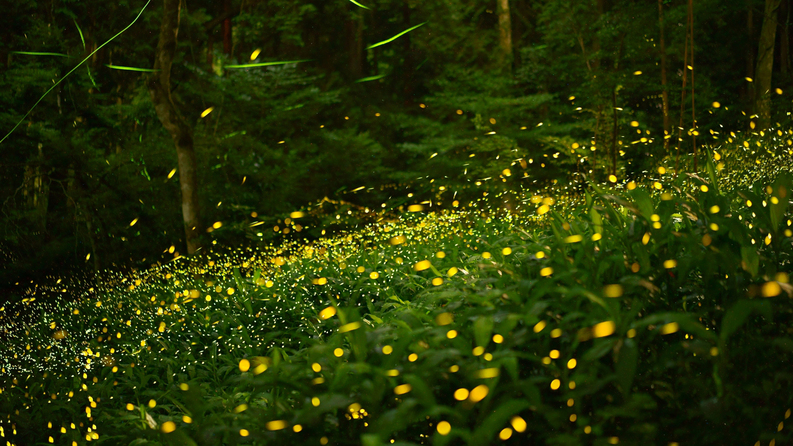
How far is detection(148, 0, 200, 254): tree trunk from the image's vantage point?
6.21 metres

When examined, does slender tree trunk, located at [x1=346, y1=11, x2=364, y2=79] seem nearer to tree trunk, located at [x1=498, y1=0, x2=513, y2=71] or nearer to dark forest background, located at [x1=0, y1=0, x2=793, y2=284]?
dark forest background, located at [x1=0, y1=0, x2=793, y2=284]

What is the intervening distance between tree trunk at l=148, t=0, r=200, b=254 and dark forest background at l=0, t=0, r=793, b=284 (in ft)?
0.06

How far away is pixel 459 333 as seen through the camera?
1787mm

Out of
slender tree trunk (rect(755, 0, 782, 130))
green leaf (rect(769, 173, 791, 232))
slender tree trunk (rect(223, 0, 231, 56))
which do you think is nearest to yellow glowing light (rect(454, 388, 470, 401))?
green leaf (rect(769, 173, 791, 232))

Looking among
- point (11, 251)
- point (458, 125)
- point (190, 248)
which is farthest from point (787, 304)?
point (458, 125)

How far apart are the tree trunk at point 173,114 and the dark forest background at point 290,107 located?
2 centimetres

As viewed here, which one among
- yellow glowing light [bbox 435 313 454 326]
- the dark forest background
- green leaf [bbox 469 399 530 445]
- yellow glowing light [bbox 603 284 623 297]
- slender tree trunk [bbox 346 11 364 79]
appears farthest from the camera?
slender tree trunk [bbox 346 11 364 79]

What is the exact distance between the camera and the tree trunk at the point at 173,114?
6.21 m

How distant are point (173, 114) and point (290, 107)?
3.43 meters

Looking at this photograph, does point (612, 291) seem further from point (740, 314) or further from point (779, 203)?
point (779, 203)

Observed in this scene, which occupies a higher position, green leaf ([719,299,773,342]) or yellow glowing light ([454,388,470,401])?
green leaf ([719,299,773,342])

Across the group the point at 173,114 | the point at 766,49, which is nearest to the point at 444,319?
the point at 173,114

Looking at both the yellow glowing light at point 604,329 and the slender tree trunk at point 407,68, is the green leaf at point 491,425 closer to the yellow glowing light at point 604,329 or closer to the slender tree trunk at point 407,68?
the yellow glowing light at point 604,329

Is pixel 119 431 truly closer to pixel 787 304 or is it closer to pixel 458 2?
pixel 787 304
